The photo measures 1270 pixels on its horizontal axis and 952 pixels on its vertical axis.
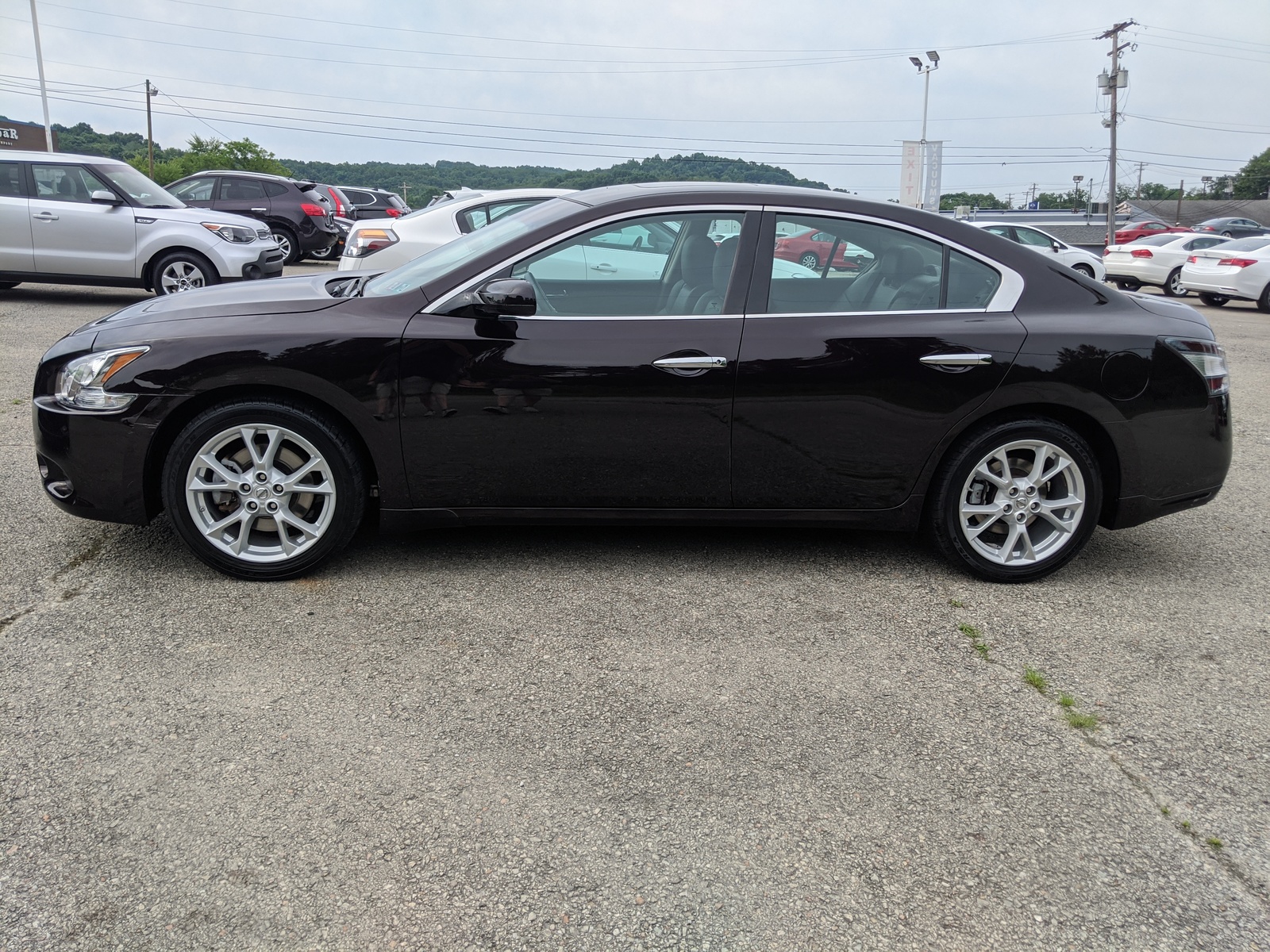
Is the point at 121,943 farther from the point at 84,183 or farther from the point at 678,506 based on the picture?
the point at 84,183

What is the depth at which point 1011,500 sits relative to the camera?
4.44m

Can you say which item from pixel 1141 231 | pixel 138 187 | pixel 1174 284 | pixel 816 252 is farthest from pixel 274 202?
pixel 1141 231

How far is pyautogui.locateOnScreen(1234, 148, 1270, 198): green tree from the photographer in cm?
→ 9981

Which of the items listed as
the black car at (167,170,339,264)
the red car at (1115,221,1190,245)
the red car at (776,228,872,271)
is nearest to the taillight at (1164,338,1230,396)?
the red car at (776,228,872,271)

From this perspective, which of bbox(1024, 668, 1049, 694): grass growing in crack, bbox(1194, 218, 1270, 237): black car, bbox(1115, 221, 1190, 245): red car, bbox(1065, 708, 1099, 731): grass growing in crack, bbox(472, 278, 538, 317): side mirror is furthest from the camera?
bbox(1194, 218, 1270, 237): black car

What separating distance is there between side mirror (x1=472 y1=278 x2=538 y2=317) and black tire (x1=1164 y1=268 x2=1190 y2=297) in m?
19.4

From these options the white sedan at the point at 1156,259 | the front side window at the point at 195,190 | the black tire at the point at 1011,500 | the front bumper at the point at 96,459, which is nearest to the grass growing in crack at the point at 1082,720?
the black tire at the point at 1011,500

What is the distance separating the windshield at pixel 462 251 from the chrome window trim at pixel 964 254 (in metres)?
0.94

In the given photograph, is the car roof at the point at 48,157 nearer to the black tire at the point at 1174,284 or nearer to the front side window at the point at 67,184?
the front side window at the point at 67,184

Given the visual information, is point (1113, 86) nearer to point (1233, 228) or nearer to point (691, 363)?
point (1233, 228)

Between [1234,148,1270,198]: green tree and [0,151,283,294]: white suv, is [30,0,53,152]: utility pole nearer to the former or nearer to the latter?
[0,151,283,294]: white suv

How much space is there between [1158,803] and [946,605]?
4.60ft

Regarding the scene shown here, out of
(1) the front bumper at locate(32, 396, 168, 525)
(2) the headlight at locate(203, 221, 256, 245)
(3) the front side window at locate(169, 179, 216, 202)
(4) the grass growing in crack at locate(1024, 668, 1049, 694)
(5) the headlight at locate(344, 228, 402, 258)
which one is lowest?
(4) the grass growing in crack at locate(1024, 668, 1049, 694)

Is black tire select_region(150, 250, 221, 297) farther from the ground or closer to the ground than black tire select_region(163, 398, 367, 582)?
farther from the ground
